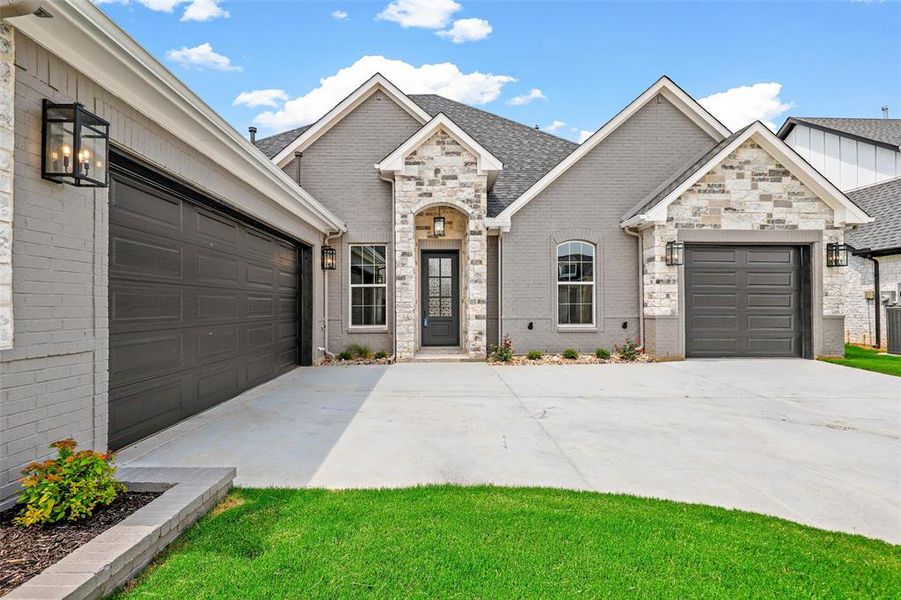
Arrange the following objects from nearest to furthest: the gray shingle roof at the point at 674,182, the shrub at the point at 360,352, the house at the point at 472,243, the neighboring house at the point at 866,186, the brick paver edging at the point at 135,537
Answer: the brick paver edging at the point at 135,537 < the house at the point at 472,243 < the gray shingle roof at the point at 674,182 < the shrub at the point at 360,352 < the neighboring house at the point at 866,186

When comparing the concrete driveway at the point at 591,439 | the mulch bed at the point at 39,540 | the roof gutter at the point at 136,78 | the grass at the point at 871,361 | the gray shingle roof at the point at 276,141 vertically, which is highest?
the gray shingle roof at the point at 276,141

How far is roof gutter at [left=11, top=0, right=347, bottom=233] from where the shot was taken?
281 cm

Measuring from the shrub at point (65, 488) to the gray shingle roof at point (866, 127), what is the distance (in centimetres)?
2576

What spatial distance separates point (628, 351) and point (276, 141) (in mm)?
10980

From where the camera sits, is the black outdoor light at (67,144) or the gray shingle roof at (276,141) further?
the gray shingle roof at (276,141)

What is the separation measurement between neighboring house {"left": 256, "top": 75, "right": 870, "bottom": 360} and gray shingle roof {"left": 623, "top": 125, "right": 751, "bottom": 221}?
6 centimetres

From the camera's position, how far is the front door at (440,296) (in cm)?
1101

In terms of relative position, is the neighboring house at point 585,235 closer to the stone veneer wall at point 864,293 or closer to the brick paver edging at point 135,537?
the stone veneer wall at point 864,293

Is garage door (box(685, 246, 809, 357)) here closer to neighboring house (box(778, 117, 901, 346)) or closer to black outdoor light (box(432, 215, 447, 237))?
neighboring house (box(778, 117, 901, 346))

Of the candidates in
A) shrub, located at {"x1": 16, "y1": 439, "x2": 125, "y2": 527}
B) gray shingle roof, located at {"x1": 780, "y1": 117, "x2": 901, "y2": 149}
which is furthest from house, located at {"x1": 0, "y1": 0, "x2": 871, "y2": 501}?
gray shingle roof, located at {"x1": 780, "y1": 117, "x2": 901, "y2": 149}

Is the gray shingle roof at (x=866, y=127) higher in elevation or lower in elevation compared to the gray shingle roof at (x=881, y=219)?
higher

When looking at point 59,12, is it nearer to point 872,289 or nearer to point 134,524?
point 134,524

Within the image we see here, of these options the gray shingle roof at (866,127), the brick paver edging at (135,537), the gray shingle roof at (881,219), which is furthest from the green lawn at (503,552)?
the gray shingle roof at (866,127)

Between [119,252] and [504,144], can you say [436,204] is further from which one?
[119,252]
